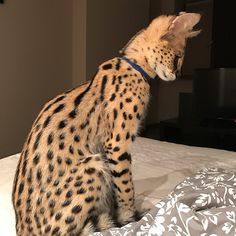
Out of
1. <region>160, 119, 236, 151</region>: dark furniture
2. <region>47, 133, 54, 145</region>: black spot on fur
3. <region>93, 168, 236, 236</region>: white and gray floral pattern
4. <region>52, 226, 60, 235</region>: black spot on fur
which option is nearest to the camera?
<region>93, 168, 236, 236</region>: white and gray floral pattern

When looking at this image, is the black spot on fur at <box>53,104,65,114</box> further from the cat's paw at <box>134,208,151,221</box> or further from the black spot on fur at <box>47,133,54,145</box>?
the cat's paw at <box>134,208,151,221</box>

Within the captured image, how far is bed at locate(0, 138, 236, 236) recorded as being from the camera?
1090 mm

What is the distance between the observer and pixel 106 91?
1.14 m

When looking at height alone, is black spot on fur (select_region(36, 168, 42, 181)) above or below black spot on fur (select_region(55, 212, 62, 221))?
above

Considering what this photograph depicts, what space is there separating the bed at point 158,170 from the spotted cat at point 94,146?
114 mm

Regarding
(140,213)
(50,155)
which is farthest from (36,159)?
(140,213)

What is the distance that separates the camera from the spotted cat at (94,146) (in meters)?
0.97

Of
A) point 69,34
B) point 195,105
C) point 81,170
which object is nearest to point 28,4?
point 69,34

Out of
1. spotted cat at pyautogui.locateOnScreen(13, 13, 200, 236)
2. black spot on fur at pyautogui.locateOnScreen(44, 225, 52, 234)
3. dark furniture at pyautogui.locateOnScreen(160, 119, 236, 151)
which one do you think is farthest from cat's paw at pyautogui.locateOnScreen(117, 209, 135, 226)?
dark furniture at pyautogui.locateOnScreen(160, 119, 236, 151)

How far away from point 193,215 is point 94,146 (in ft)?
1.36

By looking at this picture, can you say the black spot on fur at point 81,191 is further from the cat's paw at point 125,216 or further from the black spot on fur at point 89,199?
the cat's paw at point 125,216

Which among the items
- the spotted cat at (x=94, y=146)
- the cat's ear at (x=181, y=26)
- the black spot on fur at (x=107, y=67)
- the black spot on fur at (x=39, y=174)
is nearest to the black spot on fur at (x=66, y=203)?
the spotted cat at (x=94, y=146)

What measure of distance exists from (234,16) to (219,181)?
2.47 metres

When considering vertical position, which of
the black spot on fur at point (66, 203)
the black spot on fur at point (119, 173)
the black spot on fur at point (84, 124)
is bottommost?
the black spot on fur at point (66, 203)
